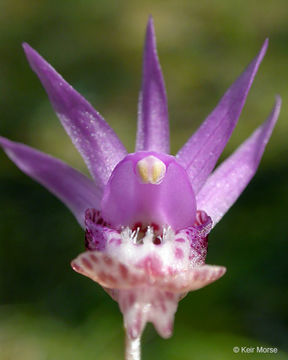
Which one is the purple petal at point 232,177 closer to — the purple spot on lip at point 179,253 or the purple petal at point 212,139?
the purple petal at point 212,139

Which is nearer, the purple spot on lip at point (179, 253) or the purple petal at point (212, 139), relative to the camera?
the purple spot on lip at point (179, 253)

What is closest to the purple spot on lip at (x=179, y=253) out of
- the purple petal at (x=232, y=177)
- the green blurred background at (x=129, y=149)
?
the purple petal at (x=232, y=177)

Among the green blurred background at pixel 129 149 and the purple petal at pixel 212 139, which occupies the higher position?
the green blurred background at pixel 129 149

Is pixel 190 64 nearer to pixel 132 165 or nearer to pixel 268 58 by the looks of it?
pixel 268 58

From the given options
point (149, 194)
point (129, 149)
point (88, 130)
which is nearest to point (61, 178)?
point (88, 130)

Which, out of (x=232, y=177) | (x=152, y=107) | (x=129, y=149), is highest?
(x=129, y=149)

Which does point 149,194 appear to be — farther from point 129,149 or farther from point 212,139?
point 129,149

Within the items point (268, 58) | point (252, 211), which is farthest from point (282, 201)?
point (268, 58)

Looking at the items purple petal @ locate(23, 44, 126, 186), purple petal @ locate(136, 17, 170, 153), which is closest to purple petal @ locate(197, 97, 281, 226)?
purple petal @ locate(136, 17, 170, 153)
